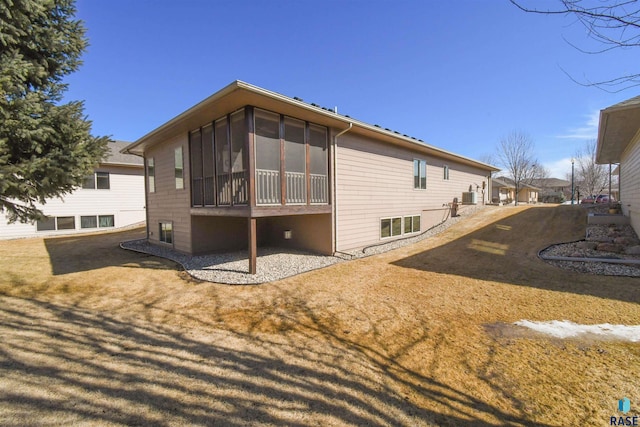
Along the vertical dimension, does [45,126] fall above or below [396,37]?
below

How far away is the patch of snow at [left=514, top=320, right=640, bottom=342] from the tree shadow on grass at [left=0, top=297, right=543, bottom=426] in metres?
2.25

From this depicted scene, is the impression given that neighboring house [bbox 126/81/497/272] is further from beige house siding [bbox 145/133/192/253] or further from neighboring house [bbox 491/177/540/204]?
neighboring house [bbox 491/177/540/204]

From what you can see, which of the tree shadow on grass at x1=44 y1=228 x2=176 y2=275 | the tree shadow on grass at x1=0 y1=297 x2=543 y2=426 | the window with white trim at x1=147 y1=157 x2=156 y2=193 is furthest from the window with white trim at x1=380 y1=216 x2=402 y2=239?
the window with white trim at x1=147 y1=157 x2=156 y2=193

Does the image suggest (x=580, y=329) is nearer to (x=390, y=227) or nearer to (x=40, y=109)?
(x=390, y=227)

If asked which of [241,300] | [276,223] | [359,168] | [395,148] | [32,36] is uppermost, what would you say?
[32,36]

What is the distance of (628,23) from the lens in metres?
2.67

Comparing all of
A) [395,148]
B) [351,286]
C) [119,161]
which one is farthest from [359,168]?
[119,161]

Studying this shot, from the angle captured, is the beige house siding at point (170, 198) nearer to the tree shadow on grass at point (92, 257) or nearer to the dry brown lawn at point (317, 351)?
the tree shadow on grass at point (92, 257)

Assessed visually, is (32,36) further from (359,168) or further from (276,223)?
(359,168)

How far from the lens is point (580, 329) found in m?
4.09

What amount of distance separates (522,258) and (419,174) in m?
6.33

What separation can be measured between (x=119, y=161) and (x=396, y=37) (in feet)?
58.8

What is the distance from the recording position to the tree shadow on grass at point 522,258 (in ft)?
19.7

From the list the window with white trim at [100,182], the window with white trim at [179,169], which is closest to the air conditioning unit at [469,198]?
the window with white trim at [179,169]
